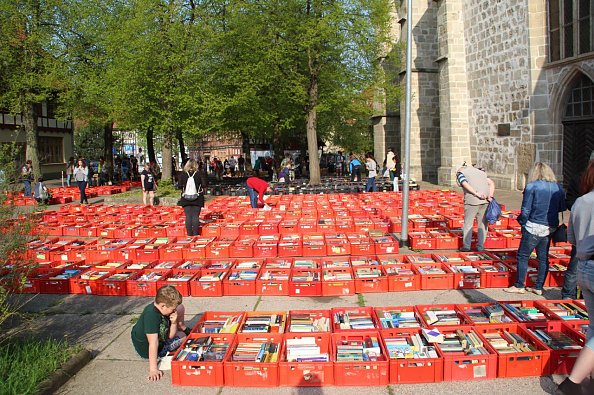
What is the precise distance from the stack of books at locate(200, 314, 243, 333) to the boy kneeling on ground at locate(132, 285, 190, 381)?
0.43 metres

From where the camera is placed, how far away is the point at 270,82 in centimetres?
2269

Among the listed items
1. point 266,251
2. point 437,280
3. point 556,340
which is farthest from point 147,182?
point 556,340

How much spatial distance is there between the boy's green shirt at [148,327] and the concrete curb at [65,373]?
0.55m

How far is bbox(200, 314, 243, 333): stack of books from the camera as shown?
18.2 ft

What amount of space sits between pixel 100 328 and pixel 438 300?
4312mm

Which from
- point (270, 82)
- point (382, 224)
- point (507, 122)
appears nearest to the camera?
A: point (382, 224)

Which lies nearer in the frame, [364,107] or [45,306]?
[45,306]

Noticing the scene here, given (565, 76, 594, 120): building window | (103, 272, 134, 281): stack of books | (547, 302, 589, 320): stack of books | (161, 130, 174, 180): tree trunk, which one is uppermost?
(565, 76, 594, 120): building window

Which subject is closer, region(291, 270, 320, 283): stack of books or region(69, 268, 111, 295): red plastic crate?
region(291, 270, 320, 283): stack of books

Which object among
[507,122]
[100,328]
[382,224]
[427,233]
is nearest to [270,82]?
[507,122]

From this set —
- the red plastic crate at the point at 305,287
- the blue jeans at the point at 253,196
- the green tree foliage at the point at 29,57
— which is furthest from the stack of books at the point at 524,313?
the green tree foliage at the point at 29,57

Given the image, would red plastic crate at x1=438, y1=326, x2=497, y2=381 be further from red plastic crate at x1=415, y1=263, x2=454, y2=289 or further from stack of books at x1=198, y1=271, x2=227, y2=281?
stack of books at x1=198, y1=271, x2=227, y2=281

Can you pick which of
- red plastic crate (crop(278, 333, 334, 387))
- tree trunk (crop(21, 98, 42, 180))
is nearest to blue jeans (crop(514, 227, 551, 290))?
red plastic crate (crop(278, 333, 334, 387))

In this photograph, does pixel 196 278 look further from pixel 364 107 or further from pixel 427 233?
pixel 364 107
